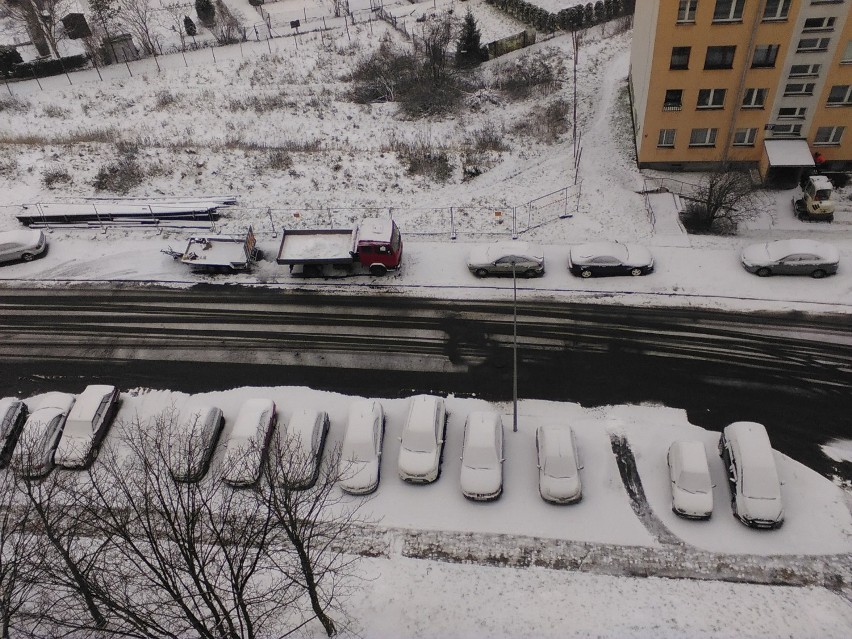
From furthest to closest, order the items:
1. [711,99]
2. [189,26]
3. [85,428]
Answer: [189,26], [711,99], [85,428]

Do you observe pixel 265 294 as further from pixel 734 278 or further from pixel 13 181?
pixel 734 278

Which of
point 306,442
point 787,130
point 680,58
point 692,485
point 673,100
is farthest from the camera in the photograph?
point 787,130

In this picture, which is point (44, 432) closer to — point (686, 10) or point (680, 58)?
point (680, 58)

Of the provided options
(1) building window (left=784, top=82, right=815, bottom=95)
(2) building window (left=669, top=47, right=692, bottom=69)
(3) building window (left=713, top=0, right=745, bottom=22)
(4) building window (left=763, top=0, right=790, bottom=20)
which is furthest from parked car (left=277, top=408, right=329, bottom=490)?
(1) building window (left=784, top=82, right=815, bottom=95)

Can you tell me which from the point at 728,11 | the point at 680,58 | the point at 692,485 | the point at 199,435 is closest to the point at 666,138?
the point at 680,58

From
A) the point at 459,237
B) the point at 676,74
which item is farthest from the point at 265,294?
the point at 676,74

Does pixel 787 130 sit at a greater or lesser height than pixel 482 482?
greater
